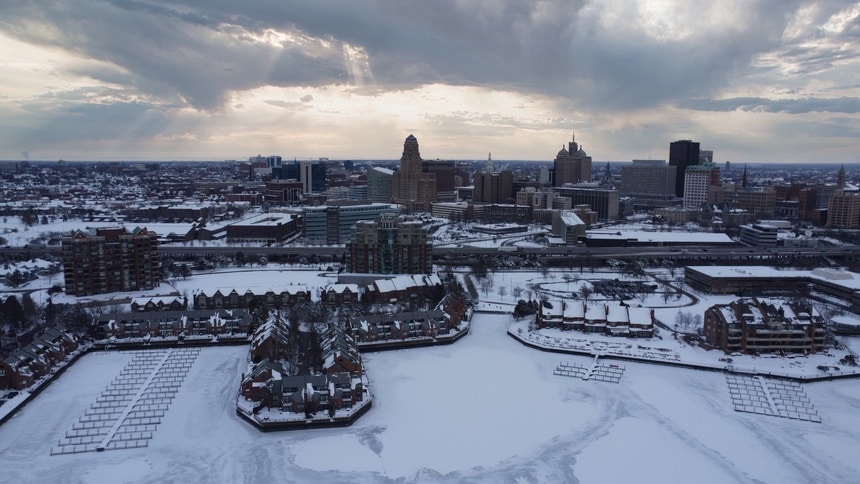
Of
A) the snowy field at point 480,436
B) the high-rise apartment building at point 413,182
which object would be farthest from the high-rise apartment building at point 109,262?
the high-rise apartment building at point 413,182

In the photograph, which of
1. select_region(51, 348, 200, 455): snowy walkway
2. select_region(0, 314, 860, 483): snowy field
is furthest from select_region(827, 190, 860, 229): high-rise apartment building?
select_region(51, 348, 200, 455): snowy walkway

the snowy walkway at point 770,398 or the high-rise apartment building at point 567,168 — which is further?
the high-rise apartment building at point 567,168

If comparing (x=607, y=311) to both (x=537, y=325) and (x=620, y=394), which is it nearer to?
(x=537, y=325)

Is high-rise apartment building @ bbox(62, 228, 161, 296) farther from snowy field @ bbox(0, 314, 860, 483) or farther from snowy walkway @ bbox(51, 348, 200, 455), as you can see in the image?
snowy field @ bbox(0, 314, 860, 483)

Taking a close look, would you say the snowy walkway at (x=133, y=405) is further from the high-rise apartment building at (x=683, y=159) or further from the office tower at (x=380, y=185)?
the high-rise apartment building at (x=683, y=159)

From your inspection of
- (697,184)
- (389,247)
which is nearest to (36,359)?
(389,247)

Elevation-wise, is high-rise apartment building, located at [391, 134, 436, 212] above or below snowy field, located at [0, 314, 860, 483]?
above
